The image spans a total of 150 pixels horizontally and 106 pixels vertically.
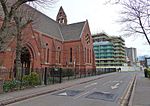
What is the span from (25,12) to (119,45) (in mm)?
91918

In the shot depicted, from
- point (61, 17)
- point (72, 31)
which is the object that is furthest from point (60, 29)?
point (61, 17)

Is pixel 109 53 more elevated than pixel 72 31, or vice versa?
pixel 72 31

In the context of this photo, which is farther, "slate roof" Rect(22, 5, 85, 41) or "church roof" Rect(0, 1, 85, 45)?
"slate roof" Rect(22, 5, 85, 41)

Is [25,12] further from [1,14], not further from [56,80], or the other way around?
[56,80]

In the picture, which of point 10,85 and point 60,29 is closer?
point 10,85

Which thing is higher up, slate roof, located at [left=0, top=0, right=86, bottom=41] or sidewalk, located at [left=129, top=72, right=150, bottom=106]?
slate roof, located at [left=0, top=0, right=86, bottom=41]

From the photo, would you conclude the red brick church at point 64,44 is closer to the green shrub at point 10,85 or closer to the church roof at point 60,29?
the church roof at point 60,29

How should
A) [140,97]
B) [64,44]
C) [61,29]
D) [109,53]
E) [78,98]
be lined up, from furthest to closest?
[109,53]
[61,29]
[64,44]
[78,98]
[140,97]

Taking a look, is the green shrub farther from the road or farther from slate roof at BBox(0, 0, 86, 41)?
slate roof at BBox(0, 0, 86, 41)

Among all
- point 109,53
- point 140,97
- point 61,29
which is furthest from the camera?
point 109,53

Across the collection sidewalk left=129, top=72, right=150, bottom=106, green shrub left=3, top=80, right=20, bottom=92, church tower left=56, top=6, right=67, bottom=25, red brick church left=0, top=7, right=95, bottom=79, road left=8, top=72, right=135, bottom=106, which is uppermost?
church tower left=56, top=6, right=67, bottom=25

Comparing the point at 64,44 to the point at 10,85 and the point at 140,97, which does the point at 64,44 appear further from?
the point at 140,97

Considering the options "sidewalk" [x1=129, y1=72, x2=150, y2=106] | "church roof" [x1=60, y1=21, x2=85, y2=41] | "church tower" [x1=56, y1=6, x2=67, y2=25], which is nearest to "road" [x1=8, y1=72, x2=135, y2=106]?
"sidewalk" [x1=129, y1=72, x2=150, y2=106]

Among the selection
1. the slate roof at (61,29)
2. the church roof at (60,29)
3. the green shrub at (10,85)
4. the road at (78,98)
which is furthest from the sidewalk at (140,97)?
the slate roof at (61,29)
